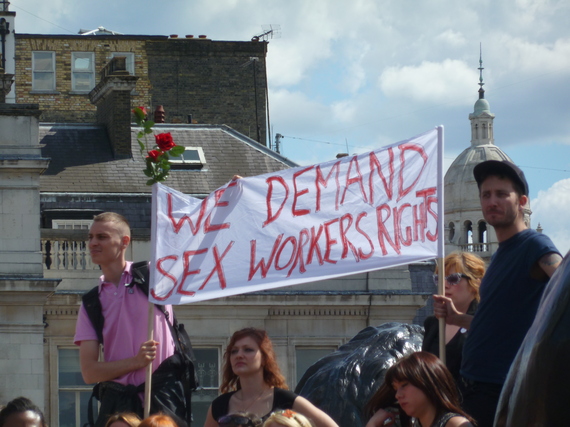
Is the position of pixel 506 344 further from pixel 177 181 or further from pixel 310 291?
pixel 177 181

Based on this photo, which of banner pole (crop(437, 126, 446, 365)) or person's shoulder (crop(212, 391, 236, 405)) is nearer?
banner pole (crop(437, 126, 446, 365))

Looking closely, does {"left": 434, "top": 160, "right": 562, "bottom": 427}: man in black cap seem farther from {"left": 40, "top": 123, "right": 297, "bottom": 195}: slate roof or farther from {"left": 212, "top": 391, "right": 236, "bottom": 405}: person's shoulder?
{"left": 40, "top": 123, "right": 297, "bottom": 195}: slate roof

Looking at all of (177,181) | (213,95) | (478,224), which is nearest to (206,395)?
(177,181)

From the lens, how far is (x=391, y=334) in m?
Result: 7.66

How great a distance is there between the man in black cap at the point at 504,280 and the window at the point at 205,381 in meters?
21.4

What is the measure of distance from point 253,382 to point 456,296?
42.1 inches

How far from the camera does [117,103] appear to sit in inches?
1309

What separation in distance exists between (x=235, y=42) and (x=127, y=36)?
3.70m

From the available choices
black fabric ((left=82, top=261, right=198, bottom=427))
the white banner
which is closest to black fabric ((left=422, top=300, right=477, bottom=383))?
the white banner

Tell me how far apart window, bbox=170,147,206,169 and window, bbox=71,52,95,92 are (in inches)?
515

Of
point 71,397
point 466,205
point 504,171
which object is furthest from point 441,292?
point 466,205

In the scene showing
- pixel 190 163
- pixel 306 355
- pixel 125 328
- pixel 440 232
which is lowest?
pixel 306 355

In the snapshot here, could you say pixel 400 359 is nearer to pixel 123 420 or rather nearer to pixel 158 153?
pixel 123 420

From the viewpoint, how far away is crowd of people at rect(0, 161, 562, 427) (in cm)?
540
